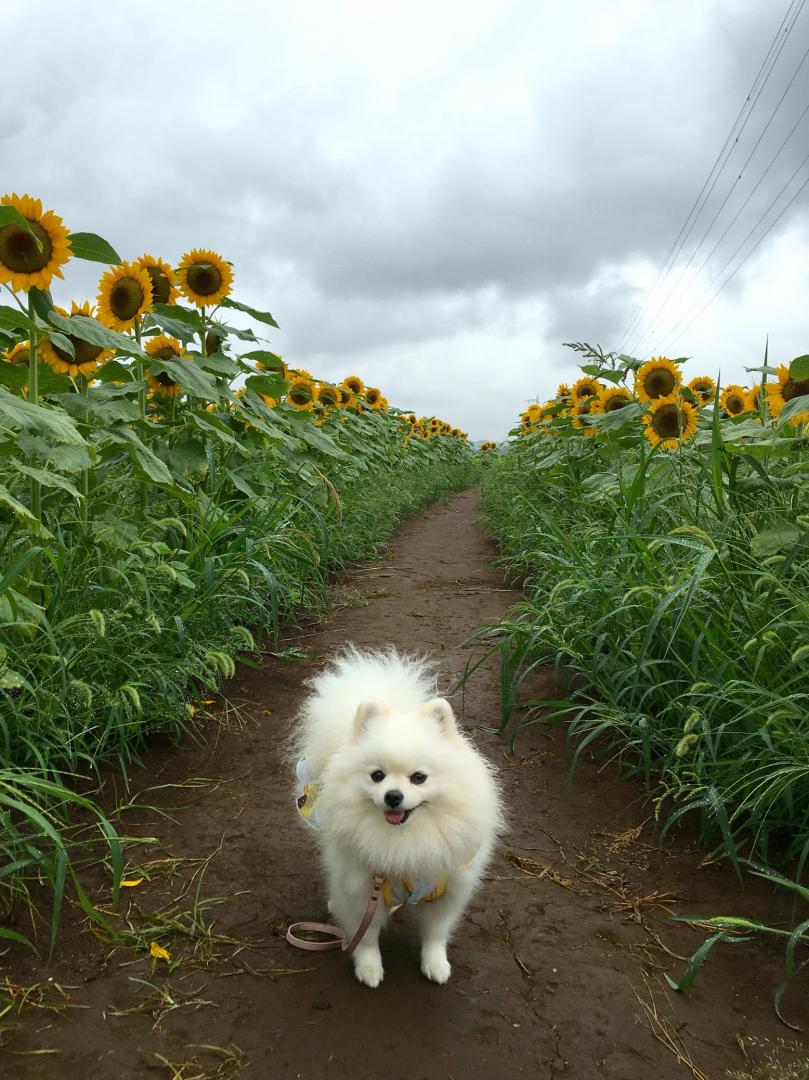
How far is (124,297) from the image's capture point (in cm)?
362

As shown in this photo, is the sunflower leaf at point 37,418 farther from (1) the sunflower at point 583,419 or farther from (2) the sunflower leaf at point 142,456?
(1) the sunflower at point 583,419

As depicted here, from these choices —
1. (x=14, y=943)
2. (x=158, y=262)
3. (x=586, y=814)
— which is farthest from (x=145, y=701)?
(x=158, y=262)

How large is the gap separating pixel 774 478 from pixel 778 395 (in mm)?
675

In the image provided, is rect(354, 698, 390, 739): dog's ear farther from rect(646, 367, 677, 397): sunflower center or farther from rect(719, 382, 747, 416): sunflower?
rect(719, 382, 747, 416): sunflower

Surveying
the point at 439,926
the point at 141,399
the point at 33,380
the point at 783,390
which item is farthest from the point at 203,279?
the point at 439,926

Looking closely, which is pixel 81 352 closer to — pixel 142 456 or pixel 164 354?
pixel 142 456

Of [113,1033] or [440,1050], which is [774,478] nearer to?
[440,1050]

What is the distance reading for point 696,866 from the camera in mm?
2451

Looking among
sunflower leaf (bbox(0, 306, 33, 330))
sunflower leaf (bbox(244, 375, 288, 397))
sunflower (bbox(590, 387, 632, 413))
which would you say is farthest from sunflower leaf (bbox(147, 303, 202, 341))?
sunflower (bbox(590, 387, 632, 413))

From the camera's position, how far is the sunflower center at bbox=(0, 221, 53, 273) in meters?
2.60

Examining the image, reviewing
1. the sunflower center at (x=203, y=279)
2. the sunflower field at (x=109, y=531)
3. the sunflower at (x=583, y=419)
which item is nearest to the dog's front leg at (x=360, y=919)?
the sunflower field at (x=109, y=531)

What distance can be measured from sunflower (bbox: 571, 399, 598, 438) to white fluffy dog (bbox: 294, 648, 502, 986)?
4.15 m

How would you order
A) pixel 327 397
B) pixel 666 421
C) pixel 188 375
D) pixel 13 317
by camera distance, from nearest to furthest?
pixel 13 317, pixel 188 375, pixel 666 421, pixel 327 397

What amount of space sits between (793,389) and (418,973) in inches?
114
